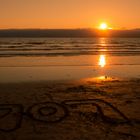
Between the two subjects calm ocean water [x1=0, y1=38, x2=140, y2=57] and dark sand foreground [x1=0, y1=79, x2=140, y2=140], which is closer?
dark sand foreground [x1=0, y1=79, x2=140, y2=140]

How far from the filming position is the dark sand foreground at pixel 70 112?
27.3 ft

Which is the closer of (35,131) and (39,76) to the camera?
(35,131)

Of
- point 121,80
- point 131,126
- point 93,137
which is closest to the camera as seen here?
point 93,137

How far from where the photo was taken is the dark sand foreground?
832cm

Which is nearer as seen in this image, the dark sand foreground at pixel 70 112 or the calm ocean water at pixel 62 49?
the dark sand foreground at pixel 70 112

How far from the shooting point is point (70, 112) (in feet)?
33.1

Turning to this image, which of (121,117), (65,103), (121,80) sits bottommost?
(121,117)

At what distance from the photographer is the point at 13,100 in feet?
38.5

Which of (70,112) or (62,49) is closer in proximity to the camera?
(70,112)

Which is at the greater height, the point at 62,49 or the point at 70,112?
the point at 62,49

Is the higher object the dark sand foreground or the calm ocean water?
the calm ocean water

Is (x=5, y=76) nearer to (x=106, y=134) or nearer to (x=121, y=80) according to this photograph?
(x=121, y=80)

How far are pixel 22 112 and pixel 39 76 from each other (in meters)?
8.40

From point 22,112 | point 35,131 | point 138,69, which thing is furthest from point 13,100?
point 138,69
